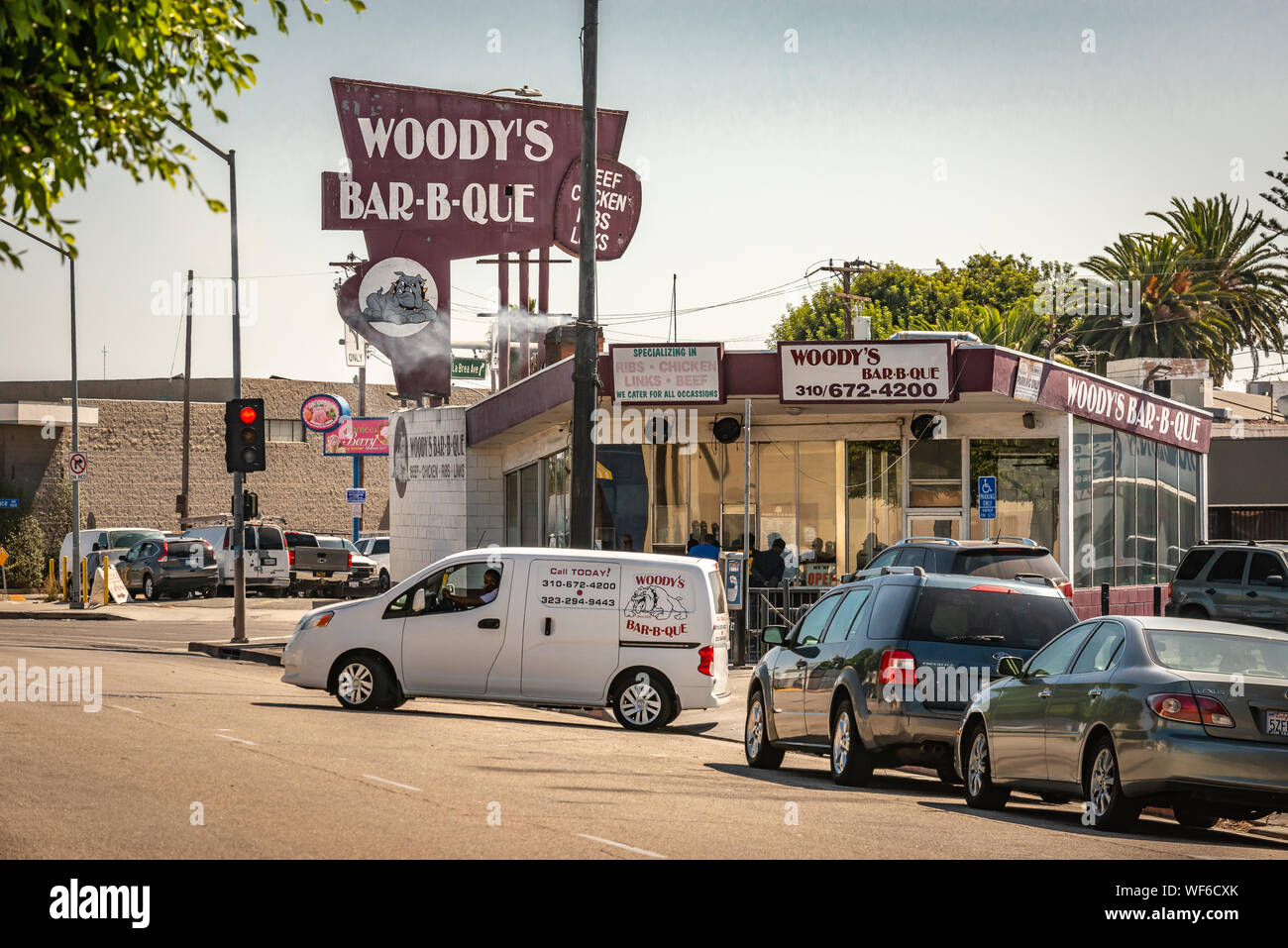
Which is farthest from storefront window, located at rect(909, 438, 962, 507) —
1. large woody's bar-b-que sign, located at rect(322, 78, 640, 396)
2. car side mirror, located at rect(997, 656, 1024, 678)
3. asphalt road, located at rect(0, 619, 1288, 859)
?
car side mirror, located at rect(997, 656, 1024, 678)

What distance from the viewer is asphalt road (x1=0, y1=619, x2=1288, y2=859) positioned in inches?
356

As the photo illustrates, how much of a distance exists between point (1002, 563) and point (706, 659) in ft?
13.5

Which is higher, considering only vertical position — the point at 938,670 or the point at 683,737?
the point at 938,670

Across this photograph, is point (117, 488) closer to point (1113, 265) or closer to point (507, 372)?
point (507, 372)

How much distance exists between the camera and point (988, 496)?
29.0 m

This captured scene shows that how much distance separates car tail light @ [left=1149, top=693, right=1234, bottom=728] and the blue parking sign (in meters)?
19.3

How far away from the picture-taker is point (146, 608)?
38.6 metres

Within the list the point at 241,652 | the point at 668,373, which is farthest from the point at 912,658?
the point at 241,652

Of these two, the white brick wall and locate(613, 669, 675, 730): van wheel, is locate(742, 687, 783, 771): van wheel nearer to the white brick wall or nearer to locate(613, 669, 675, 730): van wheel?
locate(613, 669, 675, 730): van wheel

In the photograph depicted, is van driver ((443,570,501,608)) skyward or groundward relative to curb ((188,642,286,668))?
skyward
